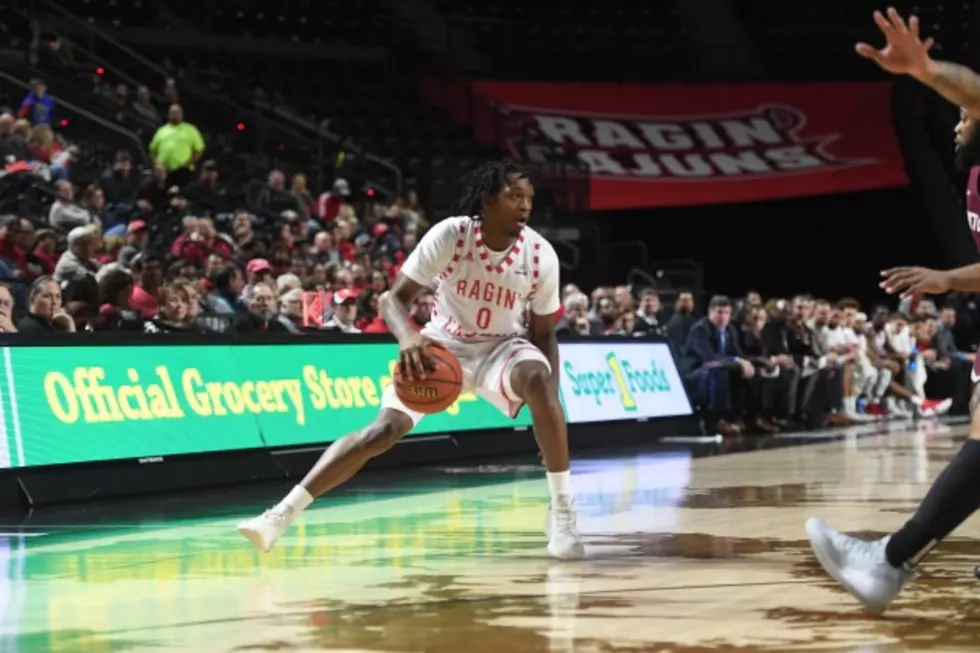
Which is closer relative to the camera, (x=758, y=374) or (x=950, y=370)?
(x=758, y=374)

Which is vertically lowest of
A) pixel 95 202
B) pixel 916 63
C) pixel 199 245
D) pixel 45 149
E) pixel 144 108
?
pixel 916 63

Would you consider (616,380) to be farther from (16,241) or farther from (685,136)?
(685,136)

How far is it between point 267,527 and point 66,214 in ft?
35.4

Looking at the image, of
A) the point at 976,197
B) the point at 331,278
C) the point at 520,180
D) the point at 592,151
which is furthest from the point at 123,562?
the point at 592,151

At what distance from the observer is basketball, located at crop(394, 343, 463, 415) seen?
313 inches

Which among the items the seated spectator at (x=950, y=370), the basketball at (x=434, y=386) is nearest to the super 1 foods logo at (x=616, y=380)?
the seated spectator at (x=950, y=370)

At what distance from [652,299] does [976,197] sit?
1397 centimetres

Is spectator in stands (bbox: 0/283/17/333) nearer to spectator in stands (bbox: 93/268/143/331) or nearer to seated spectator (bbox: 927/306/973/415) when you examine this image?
spectator in stands (bbox: 93/268/143/331)

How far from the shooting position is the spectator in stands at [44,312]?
12.1 metres

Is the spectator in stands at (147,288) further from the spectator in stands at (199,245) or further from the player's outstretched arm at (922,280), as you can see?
the player's outstretched arm at (922,280)

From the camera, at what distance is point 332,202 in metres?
23.9

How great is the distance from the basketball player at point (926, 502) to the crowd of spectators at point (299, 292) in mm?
7330

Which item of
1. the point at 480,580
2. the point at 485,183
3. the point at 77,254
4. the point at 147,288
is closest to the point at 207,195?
the point at 77,254

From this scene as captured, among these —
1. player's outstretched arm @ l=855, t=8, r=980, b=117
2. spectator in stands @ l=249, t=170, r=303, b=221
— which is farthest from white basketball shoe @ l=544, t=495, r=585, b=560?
spectator in stands @ l=249, t=170, r=303, b=221
